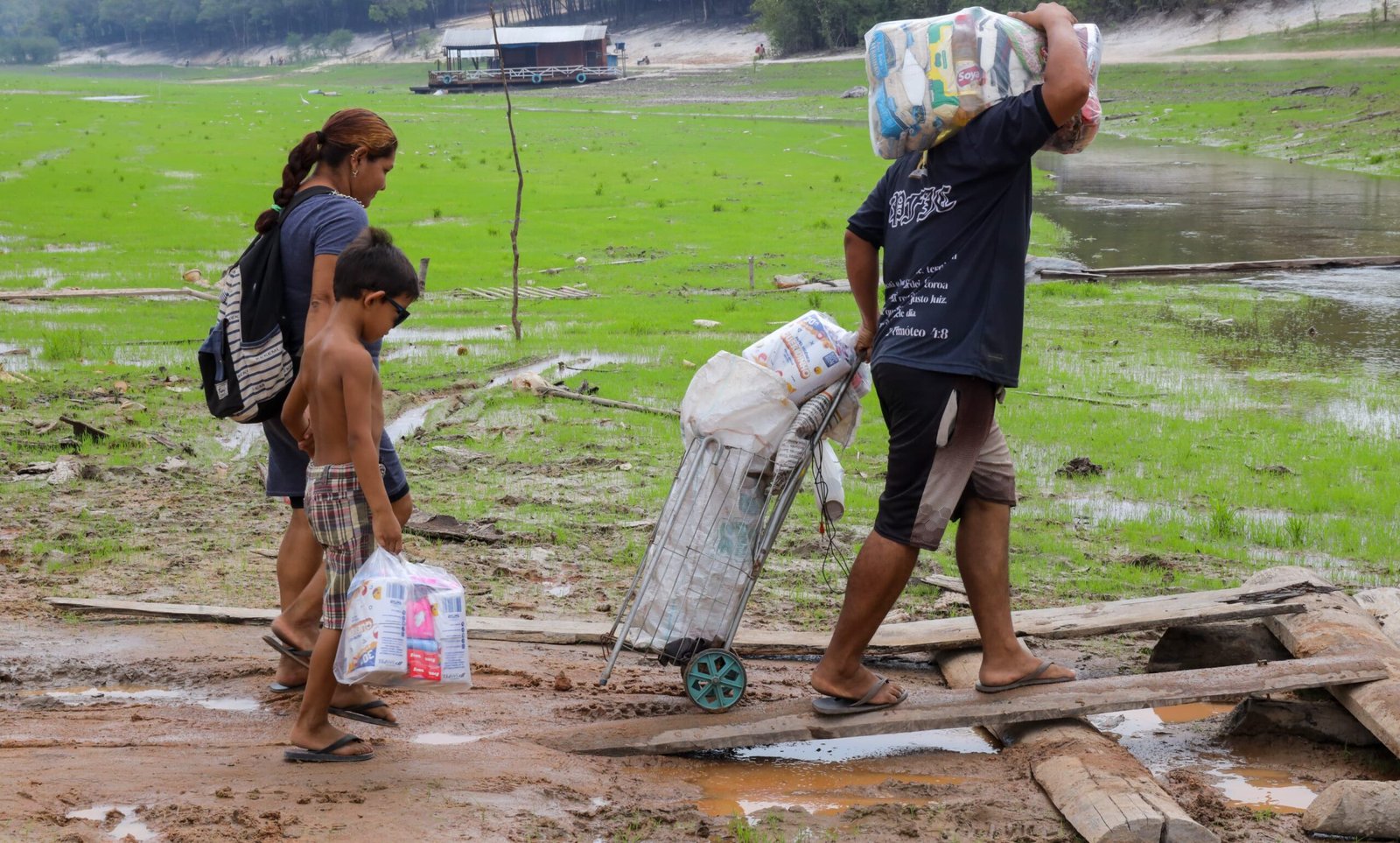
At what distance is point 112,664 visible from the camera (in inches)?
194

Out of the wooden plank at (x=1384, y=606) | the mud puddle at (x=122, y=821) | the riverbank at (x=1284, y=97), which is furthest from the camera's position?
the riverbank at (x=1284, y=97)

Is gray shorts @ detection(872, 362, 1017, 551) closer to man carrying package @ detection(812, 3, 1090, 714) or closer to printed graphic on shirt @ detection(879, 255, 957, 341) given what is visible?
man carrying package @ detection(812, 3, 1090, 714)

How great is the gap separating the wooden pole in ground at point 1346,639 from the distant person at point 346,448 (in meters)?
2.99

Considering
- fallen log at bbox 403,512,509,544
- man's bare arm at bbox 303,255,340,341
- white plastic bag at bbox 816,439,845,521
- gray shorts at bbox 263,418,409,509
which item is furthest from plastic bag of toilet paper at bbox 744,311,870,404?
fallen log at bbox 403,512,509,544

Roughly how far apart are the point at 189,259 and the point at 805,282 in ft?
Answer: 28.9

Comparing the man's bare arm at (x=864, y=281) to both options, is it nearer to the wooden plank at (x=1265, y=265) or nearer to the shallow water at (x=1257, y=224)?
the shallow water at (x=1257, y=224)

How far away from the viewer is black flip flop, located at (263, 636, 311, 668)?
447 centimetres

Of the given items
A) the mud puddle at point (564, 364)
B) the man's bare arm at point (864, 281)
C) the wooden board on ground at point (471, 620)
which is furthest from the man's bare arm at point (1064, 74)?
the mud puddle at point (564, 364)

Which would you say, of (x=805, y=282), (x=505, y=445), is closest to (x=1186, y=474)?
(x=505, y=445)

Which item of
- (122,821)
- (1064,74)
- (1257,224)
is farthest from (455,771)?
(1257,224)

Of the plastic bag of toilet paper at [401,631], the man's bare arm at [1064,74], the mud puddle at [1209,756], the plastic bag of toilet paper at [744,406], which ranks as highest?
the man's bare arm at [1064,74]

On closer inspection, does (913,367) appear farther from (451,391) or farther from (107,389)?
(107,389)

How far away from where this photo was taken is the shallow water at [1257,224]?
15.0 m

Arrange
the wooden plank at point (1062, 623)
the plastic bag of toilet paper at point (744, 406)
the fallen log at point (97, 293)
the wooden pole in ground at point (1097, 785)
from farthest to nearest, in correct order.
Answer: the fallen log at point (97, 293)
the wooden plank at point (1062, 623)
the plastic bag of toilet paper at point (744, 406)
the wooden pole in ground at point (1097, 785)
